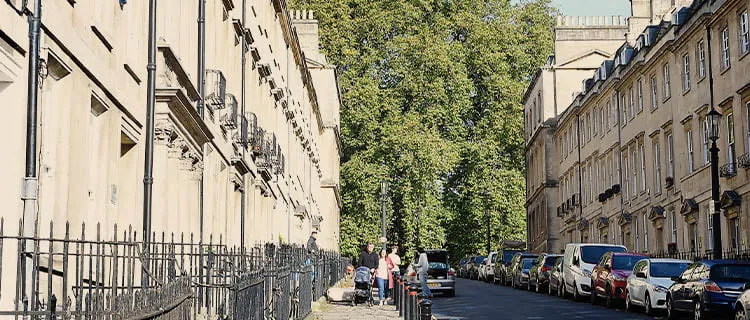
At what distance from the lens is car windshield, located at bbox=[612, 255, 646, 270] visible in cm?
2959

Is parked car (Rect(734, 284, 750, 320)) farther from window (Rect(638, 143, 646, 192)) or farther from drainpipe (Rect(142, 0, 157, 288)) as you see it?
window (Rect(638, 143, 646, 192))

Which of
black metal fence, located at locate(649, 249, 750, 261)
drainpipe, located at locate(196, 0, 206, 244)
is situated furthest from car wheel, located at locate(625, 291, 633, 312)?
drainpipe, located at locate(196, 0, 206, 244)

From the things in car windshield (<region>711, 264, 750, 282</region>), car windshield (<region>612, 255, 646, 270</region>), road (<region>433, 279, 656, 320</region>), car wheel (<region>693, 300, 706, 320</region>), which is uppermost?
car windshield (<region>612, 255, 646, 270</region>)

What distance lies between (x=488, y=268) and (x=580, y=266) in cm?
2186

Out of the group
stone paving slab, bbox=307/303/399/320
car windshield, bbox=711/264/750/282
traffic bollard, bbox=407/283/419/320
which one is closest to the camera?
traffic bollard, bbox=407/283/419/320

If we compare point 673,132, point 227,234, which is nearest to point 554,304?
point 227,234

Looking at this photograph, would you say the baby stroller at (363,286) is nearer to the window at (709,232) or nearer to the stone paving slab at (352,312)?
the stone paving slab at (352,312)

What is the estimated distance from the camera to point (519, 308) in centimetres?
2894

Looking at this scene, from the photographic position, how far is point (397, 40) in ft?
196

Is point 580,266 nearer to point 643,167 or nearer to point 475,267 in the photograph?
point 643,167

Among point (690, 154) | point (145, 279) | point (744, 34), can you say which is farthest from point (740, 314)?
point (690, 154)

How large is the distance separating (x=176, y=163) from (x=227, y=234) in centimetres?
713

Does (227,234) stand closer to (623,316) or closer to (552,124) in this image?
(623,316)

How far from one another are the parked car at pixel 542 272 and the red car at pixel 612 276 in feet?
24.2
